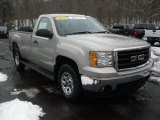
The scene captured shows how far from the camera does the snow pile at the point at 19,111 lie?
4.32 metres

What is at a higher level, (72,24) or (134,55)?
(72,24)

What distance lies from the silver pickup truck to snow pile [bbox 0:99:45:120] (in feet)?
2.68

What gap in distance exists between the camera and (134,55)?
475cm

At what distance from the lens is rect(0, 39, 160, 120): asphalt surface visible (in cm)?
449

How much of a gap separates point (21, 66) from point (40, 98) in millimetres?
3240

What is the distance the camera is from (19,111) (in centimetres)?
454

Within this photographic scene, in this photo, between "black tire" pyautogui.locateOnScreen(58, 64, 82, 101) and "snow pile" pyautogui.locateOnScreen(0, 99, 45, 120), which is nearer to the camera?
"snow pile" pyautogui.locateOnScreen(0, 99, 45, 120)

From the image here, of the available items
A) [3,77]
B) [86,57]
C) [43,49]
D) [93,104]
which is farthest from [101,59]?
[3,77]

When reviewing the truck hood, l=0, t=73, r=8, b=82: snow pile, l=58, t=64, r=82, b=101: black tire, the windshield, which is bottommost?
l=0, t=73, r=8, b=82: snow pile

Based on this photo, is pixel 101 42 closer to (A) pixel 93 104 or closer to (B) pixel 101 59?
(B) pixel 101 59

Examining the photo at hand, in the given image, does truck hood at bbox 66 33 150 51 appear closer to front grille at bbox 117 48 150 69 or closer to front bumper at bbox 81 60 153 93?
front grille at bbox 117 48 150 69

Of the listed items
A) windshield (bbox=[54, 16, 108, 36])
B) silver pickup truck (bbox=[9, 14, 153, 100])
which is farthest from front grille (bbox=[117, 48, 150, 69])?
windshield (bbox=[54, 16, 108, 36])

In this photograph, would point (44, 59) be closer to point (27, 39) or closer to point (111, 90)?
point (27, 39)

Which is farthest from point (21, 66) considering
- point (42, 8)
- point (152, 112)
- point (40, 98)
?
point (42, 8)
